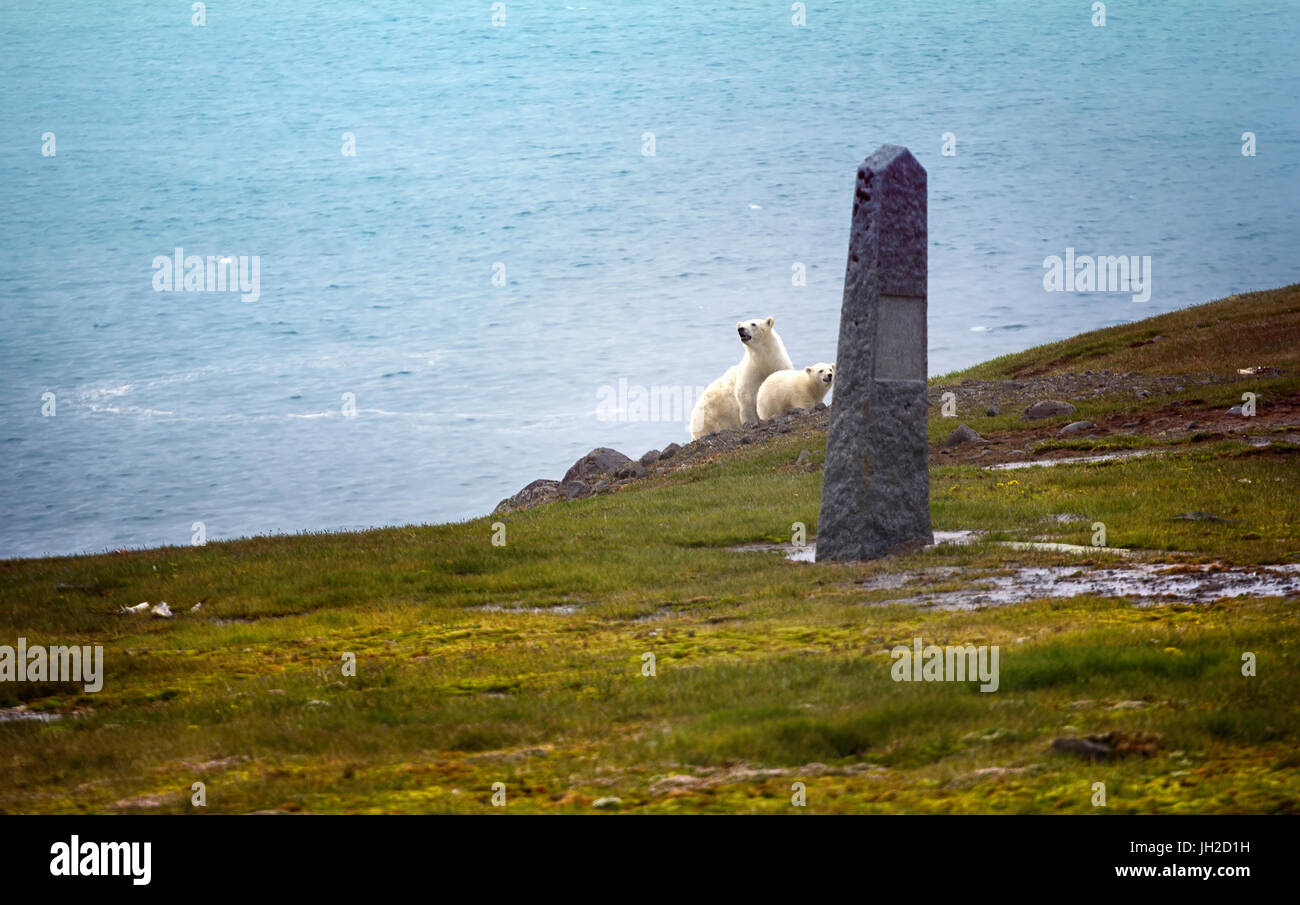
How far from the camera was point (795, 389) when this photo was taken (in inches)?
1190

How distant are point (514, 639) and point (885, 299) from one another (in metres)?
5.93

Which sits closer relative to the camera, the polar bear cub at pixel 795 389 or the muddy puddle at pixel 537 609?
the muddy puddle at pixel 537 609

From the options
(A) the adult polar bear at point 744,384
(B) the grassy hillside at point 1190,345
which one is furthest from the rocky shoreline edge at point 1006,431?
(A) the adult polar bear at point 744,384

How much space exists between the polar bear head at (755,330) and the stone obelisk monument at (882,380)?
15.1 m

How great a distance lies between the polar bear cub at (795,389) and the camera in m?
A: 30.2

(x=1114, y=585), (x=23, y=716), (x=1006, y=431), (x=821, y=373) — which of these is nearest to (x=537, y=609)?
(x=23, y=716)

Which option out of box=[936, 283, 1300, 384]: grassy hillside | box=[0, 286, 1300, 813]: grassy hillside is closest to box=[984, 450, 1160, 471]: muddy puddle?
box=[0, 286, 1300, 813]: grassy hillside

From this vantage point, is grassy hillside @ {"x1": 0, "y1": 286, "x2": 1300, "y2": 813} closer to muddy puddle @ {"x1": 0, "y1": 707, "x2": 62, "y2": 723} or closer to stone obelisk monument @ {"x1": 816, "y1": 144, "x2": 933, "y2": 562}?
muddy puddle @ {"x1": 0, "y1": 707, "x2": 62, "y2": 723}

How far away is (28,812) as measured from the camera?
23.8 feet

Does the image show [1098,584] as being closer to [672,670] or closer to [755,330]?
[672,670]

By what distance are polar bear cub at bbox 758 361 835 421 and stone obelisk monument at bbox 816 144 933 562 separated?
15.2 meters

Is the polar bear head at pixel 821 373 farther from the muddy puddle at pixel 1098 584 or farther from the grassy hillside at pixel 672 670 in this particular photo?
the muddy puddle at pixel 1098 584

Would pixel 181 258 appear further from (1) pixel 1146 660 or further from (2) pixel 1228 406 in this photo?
(1) pixel 1146 660

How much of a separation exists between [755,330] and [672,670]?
2106cm
